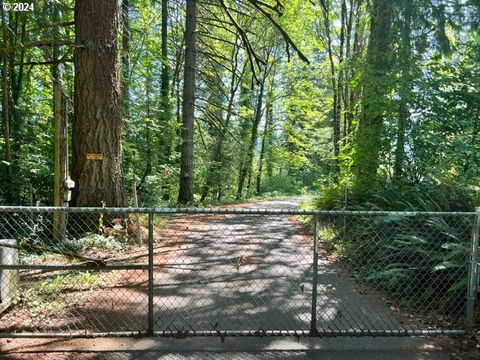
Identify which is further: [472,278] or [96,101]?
[96,101]

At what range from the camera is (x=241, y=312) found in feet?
15.7

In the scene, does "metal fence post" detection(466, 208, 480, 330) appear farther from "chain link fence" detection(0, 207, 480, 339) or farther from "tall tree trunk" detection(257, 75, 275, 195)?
"tall tree trunk" detection(257, 75, 275, 195)

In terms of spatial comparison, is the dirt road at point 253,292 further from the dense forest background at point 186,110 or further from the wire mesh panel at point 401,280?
the dense forest background at point 186,110

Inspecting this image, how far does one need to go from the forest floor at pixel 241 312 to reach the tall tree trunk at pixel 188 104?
679 centimetres

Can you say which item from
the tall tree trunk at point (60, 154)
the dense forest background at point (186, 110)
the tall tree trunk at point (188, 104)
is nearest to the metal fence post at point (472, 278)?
the dense forest background at point (186, 110)

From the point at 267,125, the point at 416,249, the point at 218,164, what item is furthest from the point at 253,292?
the point at 267,125

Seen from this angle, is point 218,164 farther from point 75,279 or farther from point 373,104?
point 75,279

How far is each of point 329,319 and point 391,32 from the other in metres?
7.44

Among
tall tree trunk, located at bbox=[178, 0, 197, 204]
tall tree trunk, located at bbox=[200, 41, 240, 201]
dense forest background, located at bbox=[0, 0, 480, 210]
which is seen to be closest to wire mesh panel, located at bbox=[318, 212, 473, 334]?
dense forest background, located at bbox=[0, 0, 480, 210]

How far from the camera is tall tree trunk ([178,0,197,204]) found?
14.5 metres

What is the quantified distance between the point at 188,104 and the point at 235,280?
1017cm

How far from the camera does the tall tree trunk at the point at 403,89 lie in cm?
812

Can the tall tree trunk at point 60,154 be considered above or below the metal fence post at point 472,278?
above

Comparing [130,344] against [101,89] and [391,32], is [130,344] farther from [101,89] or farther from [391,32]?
[391,32]
